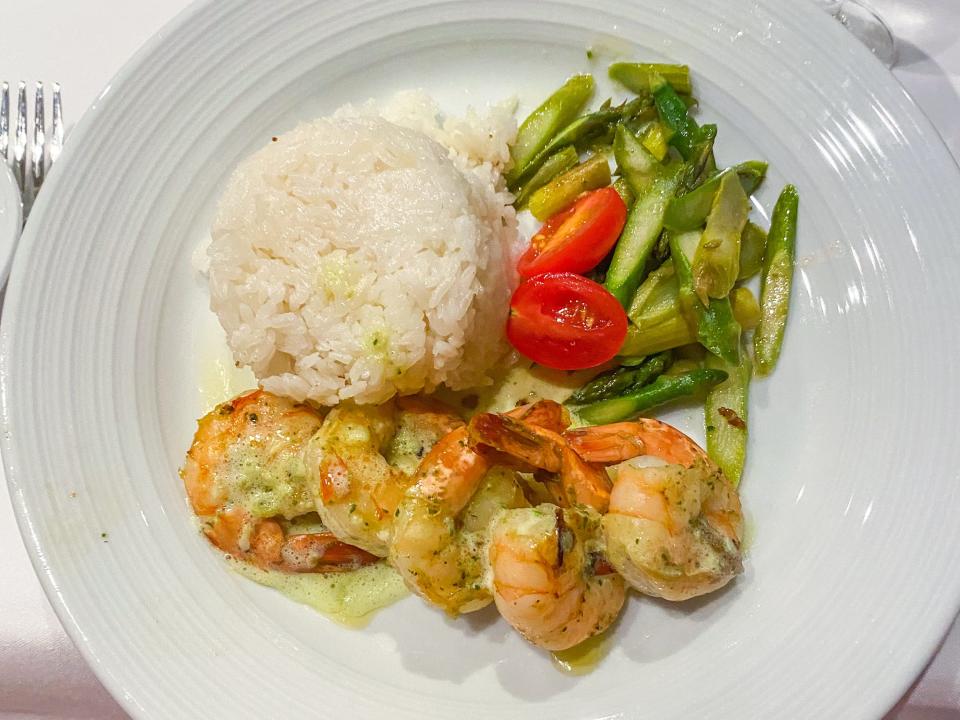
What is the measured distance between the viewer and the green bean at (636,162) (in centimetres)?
279

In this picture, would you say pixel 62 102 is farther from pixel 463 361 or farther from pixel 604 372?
pixel 604 372

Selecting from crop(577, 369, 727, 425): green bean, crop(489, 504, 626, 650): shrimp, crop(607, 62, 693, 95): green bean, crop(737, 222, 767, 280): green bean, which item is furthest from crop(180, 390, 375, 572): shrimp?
crop(607, 62, 693, 95): green bean

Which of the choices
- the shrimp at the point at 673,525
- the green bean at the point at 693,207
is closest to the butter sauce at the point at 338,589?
the shrimp at the point at 673,525

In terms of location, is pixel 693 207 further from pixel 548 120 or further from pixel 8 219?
pixel 8 219

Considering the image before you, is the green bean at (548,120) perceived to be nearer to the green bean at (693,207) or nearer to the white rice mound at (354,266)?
the white rice mound at (354,266)

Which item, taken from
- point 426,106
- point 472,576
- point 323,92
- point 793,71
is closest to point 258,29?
point 323,92

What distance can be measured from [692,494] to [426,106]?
6.01 ft

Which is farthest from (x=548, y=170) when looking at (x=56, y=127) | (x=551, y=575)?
(x=56, y=127)

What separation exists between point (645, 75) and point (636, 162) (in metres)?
0.36

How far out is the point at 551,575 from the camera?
2113 mm

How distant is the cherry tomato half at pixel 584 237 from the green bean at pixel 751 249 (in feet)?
1.47

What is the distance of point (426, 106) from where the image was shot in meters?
2.99

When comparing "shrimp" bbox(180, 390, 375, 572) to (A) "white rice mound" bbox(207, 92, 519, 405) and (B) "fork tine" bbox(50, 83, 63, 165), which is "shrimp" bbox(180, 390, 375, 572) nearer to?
(A) "white rice mound" bbox(207, 92, 519, 405)

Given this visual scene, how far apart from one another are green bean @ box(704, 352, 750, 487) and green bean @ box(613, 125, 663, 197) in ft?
2.36
